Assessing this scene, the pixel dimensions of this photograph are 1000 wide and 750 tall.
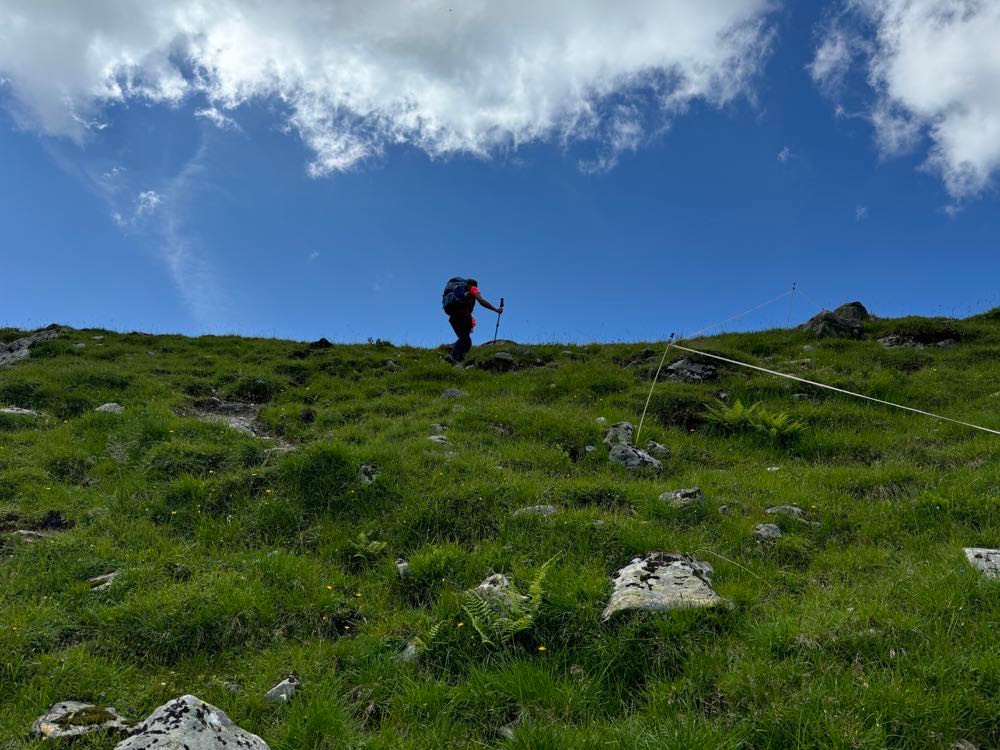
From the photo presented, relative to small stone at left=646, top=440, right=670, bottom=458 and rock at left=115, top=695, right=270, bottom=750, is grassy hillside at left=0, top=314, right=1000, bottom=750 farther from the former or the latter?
rock at left=115, top=695, right=270, bottom=750

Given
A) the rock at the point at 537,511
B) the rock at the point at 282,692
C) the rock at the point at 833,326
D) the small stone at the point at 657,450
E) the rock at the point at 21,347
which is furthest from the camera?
the rock at the point at 21,347

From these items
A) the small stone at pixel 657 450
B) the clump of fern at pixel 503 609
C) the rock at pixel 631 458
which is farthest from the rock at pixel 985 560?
the small stone at pixel 657 450

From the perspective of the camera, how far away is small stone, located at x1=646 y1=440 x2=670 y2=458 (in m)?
10.5

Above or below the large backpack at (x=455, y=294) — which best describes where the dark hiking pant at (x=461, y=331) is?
below

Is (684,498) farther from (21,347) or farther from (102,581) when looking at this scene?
(21,347)

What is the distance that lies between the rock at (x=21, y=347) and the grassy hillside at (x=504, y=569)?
6031 mm

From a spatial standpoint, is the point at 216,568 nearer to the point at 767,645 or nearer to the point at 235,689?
the point at 235,689

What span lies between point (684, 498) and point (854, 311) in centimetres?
1439

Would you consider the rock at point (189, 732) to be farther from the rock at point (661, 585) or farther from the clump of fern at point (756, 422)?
the clump of fern at point (756, 422)

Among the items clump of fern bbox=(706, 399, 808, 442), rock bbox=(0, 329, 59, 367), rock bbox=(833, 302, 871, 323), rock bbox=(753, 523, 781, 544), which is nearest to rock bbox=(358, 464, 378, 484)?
rock bbox=(753, 523, 781, 544)

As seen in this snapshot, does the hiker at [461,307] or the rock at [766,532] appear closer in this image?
the rock at [766,532]

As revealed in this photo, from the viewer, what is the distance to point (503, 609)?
18.1ft

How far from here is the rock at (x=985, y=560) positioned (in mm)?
5445

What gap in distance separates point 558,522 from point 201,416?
9212 millimetres
